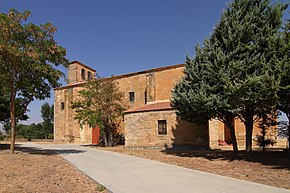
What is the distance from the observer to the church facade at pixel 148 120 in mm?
19969

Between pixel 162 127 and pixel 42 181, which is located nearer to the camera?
pixel 42 181

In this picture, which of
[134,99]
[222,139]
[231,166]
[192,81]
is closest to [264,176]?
[231,166]

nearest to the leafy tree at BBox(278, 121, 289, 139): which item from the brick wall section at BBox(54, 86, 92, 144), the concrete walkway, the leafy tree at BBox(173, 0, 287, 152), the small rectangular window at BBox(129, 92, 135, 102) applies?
the leafy tree at BBox(173, 0, 287, 152)

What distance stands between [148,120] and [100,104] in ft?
19.7

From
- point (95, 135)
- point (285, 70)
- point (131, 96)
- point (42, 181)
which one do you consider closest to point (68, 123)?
point (95, 135)

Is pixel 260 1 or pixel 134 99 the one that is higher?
Answer: pixel 260 1

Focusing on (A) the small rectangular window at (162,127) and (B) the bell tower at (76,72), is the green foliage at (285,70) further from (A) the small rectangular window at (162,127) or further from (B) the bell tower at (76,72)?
(B) the bell tower at (76,72)

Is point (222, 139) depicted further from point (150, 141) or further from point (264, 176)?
point (264, 176)

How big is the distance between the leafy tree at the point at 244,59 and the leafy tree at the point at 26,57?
8338mm

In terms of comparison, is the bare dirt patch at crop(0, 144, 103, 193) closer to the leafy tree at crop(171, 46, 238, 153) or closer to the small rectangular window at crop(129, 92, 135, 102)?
the leafy tree at crop(171, 46, 238, 153)

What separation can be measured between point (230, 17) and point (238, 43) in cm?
168

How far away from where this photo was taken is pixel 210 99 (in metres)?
12.7

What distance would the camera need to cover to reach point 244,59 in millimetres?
12430

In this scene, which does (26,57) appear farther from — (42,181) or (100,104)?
(100,104)
